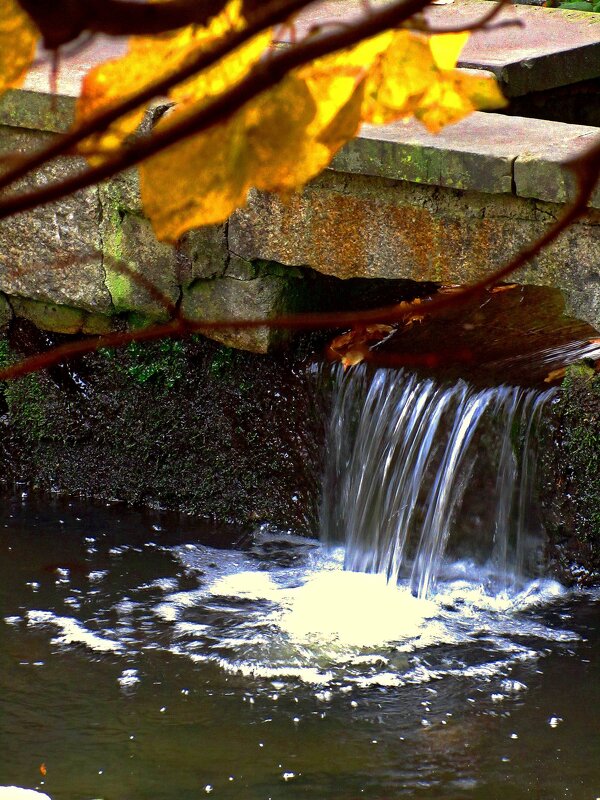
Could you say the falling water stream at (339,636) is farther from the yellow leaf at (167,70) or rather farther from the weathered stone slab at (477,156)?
the yellow leaf at (167,70)

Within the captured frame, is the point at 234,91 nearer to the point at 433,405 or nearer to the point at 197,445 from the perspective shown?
the point at 433,405

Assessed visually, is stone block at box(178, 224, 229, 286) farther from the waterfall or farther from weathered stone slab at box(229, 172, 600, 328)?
the waterfall

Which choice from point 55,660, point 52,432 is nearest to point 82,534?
point 52,432

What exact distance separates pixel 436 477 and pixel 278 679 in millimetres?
1114

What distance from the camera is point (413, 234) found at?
Answer: 4039 millimetres

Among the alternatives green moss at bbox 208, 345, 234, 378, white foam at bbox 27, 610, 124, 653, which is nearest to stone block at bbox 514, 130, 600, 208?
green moss at bbox 208, 345, 234, 378

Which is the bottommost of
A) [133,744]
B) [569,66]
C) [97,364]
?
[133,744]

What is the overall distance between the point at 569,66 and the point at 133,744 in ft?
11.2

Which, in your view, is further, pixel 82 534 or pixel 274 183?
pixel 82 534

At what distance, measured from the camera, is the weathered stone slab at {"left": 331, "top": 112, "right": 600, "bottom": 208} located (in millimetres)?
3623

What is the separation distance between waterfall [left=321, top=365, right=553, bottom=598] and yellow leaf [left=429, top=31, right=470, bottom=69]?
3.55 metres

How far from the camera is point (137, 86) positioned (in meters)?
0.60

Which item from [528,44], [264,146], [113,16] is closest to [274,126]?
[264,146]

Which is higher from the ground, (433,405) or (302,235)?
(302,235)
